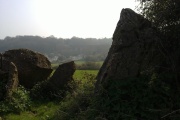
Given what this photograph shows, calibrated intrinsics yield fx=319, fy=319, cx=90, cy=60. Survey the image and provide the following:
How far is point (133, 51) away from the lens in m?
11.2

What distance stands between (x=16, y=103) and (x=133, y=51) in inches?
279

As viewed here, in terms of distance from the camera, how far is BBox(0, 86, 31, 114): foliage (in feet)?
48.8

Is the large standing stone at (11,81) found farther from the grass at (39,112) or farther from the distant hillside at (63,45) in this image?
the distant hillside at (63,45)

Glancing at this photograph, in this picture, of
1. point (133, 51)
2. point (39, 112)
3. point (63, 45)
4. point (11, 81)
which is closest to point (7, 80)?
point (11, 81)

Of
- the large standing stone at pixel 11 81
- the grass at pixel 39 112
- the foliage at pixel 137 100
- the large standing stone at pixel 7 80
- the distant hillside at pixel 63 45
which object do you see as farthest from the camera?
the distant hillside at pixel 63 45

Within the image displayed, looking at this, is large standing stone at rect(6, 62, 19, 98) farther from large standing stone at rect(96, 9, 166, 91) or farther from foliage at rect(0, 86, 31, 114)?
large standing stone at rect(96, 9, 166, 91)

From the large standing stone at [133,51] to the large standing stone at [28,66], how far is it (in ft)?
28.1

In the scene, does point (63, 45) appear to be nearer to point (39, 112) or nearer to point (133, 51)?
point (39, 112)

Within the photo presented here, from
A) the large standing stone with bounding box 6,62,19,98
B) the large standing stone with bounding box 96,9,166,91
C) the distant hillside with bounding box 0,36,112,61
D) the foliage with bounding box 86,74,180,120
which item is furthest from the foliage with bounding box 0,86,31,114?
the distant hillside with bounding box 0,36,112,61

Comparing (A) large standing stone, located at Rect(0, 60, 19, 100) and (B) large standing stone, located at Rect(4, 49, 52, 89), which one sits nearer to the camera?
(A) large standing stone, located at Rect(0, 60, 19, 100)

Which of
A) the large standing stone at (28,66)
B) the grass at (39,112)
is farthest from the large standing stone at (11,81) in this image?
the large standing stone at (28,66)

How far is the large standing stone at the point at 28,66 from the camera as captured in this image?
63.4ft

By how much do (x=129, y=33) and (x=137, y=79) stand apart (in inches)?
77.5

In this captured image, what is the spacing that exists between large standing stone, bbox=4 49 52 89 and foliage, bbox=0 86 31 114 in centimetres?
226
